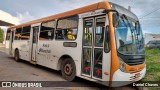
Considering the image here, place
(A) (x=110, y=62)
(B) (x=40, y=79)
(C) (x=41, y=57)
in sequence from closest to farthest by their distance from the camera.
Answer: (A) (x=110, y=62) → (B) (x=40, y=79) → (C) (x=41, y=57)

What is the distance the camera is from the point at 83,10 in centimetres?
809

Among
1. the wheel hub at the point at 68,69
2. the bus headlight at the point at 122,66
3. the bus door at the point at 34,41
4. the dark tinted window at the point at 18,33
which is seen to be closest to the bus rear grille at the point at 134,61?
the bus headlight at the point at 122,66

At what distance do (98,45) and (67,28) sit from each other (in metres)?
2.16

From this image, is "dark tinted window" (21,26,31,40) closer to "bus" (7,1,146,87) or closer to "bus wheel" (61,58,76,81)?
"bus" (7,1,146,87)

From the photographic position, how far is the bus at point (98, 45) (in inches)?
263

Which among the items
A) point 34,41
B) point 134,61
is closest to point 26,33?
point 34,41

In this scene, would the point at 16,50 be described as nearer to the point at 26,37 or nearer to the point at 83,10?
the point at 26,37

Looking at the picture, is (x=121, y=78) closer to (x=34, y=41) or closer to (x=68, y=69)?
(x=68, y=69)

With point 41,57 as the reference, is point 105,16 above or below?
above

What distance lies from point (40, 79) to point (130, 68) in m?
3.93

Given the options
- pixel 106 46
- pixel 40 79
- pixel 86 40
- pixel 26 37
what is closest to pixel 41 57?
pixel 40 79

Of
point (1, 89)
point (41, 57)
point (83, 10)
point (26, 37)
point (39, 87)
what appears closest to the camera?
point (1, 89)

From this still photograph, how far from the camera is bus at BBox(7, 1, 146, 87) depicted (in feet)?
21.9

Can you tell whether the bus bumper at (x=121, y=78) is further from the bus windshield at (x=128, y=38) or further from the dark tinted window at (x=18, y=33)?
the dark tinted window at (x=18, y=33)
